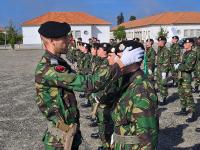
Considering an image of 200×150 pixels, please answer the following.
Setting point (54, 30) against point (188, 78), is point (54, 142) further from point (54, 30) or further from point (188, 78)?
point (188, 78)

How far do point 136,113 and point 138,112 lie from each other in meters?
0.02

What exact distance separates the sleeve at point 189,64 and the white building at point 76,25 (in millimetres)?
69903

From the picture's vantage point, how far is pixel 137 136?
11.3 feet

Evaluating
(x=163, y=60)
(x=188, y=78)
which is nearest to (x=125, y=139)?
(x=188, y=78)

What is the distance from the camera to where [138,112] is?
341 centimetres

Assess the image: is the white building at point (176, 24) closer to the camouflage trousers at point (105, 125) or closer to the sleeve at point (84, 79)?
the camouflage trousers at point (105, 125)

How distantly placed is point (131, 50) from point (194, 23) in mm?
85992

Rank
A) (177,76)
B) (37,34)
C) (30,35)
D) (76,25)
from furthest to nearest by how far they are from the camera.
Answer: (30,35) < (37,34) < (76,25) < (177,76)

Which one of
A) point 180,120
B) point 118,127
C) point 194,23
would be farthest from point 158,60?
point 194,23

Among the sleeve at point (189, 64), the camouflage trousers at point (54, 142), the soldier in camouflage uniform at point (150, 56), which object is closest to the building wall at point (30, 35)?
the soldier in camouflage uniform at point (150, 56)

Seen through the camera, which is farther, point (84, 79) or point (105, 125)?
point (105, 125)

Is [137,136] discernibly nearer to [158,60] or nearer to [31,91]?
[158,60]

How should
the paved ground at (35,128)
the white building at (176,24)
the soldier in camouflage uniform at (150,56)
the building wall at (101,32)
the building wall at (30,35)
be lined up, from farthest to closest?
the white building at (176,24)
the building wall at (101,32)
the building wall at (30,35)
the soldier in camouflage uniform at (150,56)
the paved ground at (35,128)

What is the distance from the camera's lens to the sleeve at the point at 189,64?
30.1ft
